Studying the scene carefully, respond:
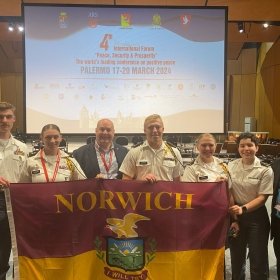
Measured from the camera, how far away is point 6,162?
284cm

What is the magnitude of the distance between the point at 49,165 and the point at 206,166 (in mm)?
1314

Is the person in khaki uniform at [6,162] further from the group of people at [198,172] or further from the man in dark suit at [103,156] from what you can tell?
the man in dark suit at [103,156]

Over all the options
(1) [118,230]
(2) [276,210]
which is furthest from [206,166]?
(1) [118,230]

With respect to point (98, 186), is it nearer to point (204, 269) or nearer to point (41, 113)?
point (204, 269)

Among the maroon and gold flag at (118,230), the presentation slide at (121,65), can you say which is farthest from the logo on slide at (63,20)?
the maroon and gold flag at (118,230)

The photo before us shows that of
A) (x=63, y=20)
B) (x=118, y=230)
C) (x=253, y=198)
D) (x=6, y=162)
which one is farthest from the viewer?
(x=63, y=20)

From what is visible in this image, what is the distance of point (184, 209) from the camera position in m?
2.62

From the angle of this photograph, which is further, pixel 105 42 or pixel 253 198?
pixel 105 42

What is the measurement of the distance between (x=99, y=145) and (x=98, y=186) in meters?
0.85

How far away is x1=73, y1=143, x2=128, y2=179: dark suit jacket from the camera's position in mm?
3330

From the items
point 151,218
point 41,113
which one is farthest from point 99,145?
point 41,113

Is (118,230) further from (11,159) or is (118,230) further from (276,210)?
(276,210)

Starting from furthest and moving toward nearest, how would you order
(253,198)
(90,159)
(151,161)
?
(90,159), (151,161), (253,198)

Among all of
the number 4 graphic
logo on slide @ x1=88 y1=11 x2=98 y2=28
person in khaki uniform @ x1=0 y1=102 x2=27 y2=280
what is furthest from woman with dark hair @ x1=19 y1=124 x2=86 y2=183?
logo on slide @ x1=88 y1=11 x2=98 y2=28
